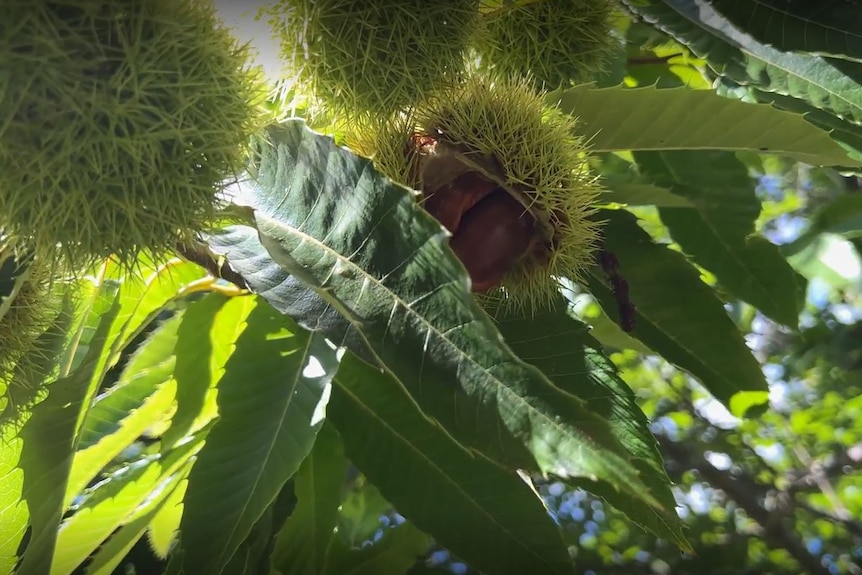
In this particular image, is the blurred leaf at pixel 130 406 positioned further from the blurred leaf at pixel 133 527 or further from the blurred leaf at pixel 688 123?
the blurred leaf at pixel 688 123

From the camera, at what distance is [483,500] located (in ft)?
2.92

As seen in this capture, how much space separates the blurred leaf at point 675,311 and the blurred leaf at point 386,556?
618 mm

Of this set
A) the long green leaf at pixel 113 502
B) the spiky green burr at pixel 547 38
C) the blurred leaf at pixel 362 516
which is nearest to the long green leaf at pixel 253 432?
the long green leaf at pixel 113 502

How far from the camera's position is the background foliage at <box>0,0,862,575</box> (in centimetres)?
51

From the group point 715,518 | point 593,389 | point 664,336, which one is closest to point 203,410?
point 593,389

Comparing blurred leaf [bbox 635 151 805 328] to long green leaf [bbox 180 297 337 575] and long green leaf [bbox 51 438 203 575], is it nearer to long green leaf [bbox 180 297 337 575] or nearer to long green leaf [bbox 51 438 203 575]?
long green leaf [bbox 180 297 337 575]

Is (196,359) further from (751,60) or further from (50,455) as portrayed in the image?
(751,60)

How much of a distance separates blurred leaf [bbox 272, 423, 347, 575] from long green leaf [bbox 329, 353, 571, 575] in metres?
0.12

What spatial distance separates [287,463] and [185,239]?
0.25 m

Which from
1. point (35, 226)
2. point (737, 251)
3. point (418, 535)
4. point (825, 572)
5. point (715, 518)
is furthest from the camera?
point (715, 518)

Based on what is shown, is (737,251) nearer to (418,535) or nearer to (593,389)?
(593,389)

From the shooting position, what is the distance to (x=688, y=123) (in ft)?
2.78

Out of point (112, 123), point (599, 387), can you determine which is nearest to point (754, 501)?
point (599, 387)

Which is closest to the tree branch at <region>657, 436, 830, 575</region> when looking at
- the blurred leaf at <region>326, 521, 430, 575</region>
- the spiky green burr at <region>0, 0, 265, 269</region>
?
the blurred leaf at <region>326, 521, 430, 575</region>
